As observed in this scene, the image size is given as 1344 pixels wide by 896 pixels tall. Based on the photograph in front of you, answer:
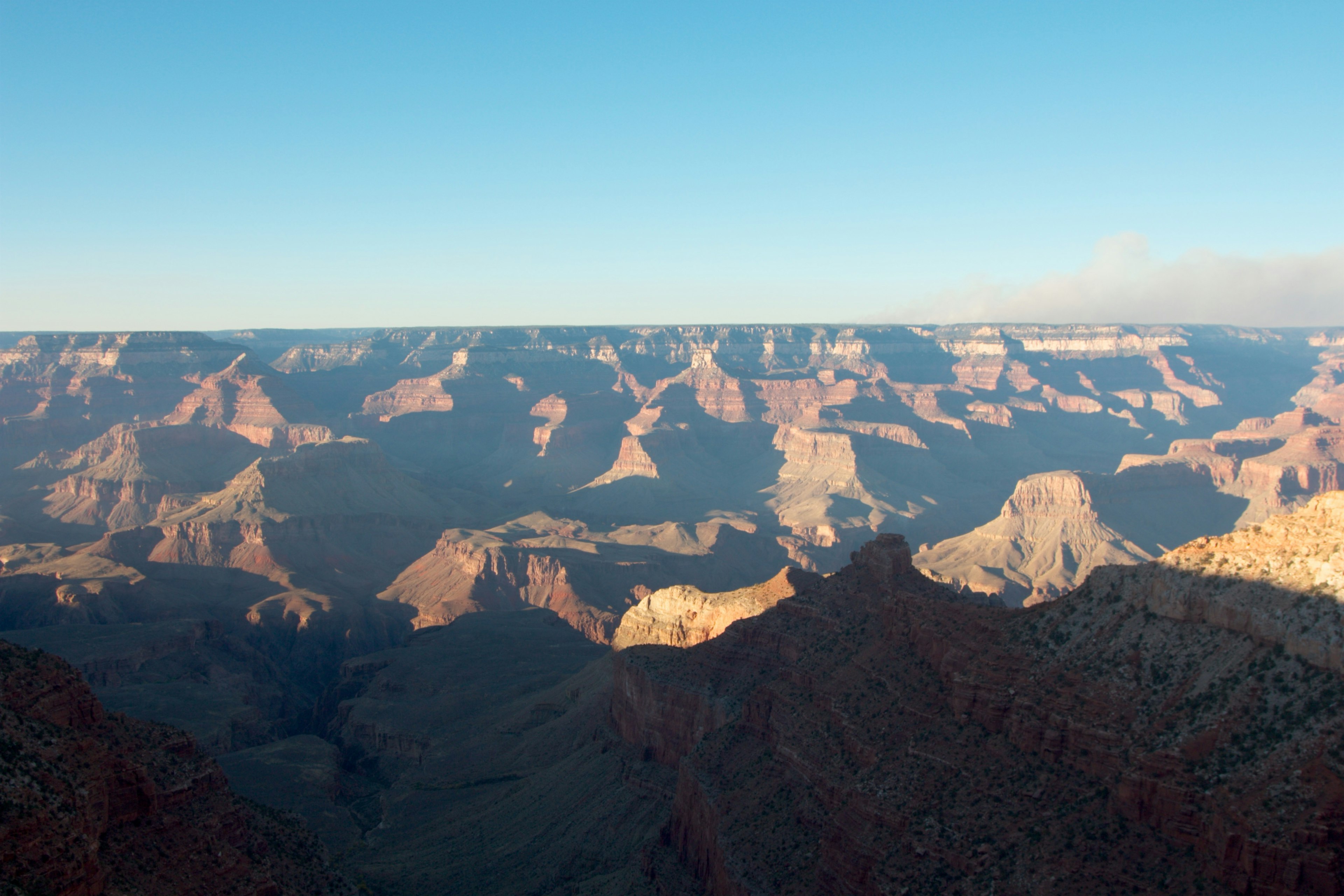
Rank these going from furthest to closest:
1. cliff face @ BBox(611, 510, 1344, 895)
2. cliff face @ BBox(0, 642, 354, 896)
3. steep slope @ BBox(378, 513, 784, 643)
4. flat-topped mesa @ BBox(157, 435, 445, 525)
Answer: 1. flat-topped mesa @ BBox(157, 435, 445, 525)
2. steep slope @ BBox(378, 513, 784, 643)
3. cliff face @ BBox(0, 642, 354, 896)
4. cliff face @ BBox(611, 510, 1344, 895)

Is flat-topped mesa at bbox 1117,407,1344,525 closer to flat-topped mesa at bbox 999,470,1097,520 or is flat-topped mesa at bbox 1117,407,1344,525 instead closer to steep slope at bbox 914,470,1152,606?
flat-topped mesa at bbox 999,470,1097,520

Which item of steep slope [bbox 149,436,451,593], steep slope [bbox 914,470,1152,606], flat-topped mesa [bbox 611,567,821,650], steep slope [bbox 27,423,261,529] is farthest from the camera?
steep slope [bbox 27,423,261,529]

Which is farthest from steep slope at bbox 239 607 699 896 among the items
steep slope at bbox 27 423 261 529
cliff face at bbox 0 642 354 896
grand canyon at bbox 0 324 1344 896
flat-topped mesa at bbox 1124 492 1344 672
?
steep slope at bbox 27 423 261 529

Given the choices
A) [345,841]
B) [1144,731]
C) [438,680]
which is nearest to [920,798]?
[1144,731]

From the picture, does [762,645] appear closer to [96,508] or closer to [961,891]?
[961,891]

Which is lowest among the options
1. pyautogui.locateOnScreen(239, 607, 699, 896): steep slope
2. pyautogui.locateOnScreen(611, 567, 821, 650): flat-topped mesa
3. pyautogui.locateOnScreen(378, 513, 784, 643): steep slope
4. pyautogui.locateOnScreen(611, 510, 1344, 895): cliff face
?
pyautogui.locateOnScreen(378, 513, 784, 643): steep slope

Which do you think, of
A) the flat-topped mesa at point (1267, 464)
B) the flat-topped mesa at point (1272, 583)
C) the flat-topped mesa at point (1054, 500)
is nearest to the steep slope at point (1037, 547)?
the flat-topped mesa at point (1054, 500)

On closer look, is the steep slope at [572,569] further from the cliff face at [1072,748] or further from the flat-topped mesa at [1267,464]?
the cliff face at [1072,748]
